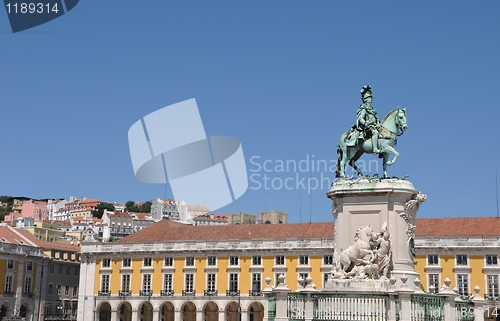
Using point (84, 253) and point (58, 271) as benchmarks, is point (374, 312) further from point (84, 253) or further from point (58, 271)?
point (58, 271)

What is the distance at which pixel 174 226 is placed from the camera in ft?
259

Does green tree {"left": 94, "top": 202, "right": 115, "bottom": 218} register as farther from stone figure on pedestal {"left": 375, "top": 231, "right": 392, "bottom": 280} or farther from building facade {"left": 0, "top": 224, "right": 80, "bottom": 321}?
stone figure on pedestal {"left": 375, "top": 231, "right": 392, "bottom": 280}

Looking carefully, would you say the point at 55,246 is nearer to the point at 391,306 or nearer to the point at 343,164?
the point at 343,164

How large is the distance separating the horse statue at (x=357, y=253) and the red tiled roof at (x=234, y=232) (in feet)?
145

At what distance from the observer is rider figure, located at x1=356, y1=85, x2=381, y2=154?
24953 mm

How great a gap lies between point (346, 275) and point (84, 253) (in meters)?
55.4

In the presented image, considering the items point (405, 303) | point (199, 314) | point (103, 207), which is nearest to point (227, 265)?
point (199, 314)

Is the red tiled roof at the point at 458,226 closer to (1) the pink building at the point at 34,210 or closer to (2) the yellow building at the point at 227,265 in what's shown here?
(2) the yellow building at the point at 227,265

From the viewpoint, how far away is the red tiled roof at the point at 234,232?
70.7 meters

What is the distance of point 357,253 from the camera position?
917 inches

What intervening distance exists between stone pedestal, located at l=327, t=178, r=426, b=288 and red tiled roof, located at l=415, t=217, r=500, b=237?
40864 mm

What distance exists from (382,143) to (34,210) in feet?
518

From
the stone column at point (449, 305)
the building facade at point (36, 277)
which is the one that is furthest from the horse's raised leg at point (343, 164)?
the building facade at point (36, 277)

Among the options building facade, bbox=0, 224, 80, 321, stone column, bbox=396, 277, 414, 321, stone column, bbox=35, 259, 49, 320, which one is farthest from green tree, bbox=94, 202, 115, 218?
stone column, bbox=396, 277, 414, 321
